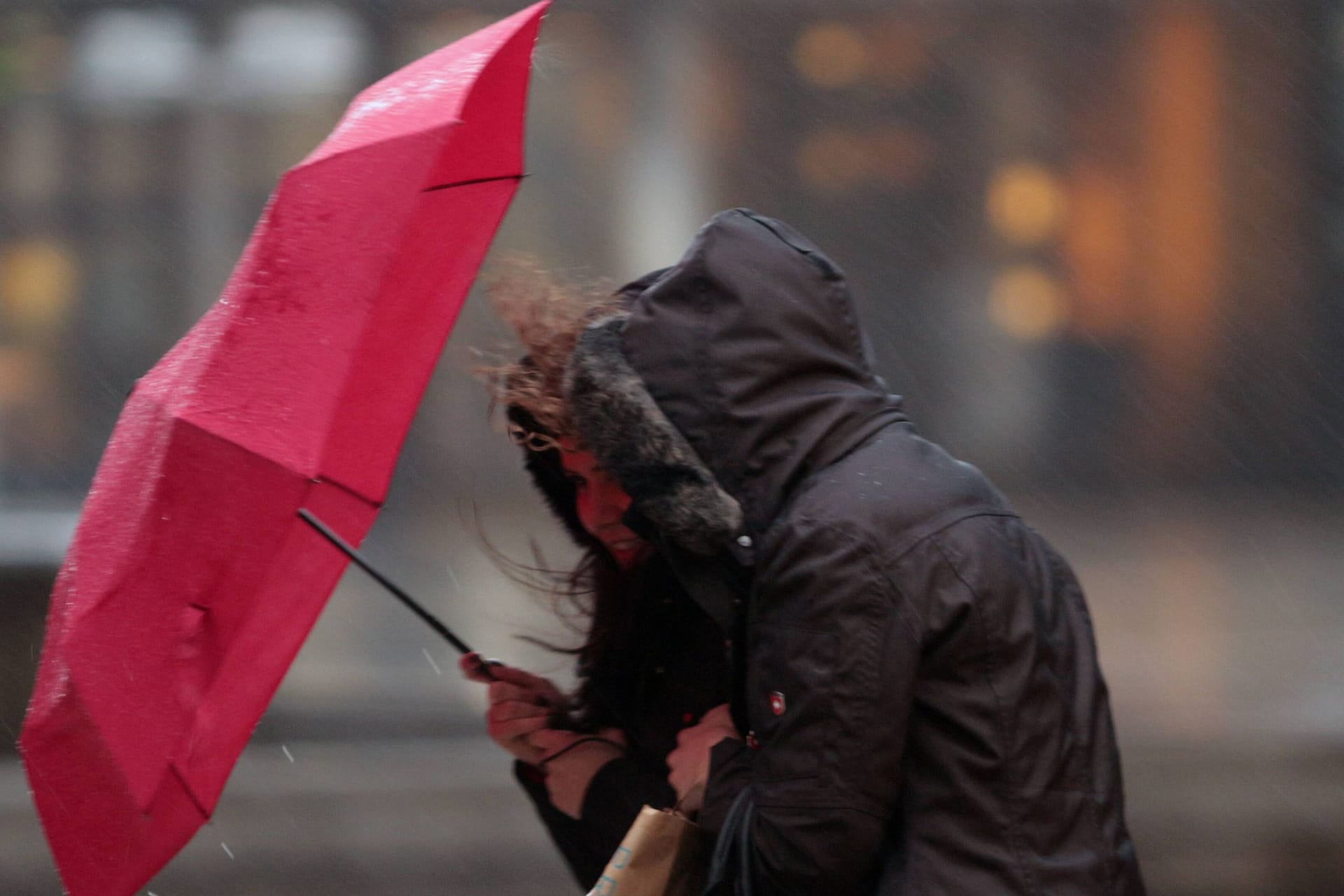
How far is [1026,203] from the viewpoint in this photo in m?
6.57

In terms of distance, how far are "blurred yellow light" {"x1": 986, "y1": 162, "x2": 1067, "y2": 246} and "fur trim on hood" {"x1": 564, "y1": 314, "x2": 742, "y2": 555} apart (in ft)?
16.0

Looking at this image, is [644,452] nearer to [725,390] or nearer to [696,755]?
[725,390]

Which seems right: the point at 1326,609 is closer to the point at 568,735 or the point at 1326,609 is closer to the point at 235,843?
the point at 235,843

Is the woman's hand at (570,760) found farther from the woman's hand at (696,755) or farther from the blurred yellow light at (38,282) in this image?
the blurred yellow light at (38,282)

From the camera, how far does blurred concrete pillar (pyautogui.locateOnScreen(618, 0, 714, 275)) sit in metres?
6.42

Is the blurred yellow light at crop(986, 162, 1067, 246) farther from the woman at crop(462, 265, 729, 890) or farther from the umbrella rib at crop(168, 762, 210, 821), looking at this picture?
the umbrella rib at crop(168, 762, 210, 821)

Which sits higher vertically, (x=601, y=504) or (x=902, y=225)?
(x=601, y=504)

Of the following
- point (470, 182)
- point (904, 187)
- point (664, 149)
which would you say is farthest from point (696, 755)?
point (904, 187)

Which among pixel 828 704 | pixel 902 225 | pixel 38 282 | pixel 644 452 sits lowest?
pixel 38 282

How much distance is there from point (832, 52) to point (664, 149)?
834 mm

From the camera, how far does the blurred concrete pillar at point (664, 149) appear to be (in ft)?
21.1

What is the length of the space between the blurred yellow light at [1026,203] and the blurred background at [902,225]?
1 cm

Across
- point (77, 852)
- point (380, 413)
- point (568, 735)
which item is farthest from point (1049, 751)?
point (77, 852)

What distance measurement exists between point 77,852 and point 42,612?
357 cm
